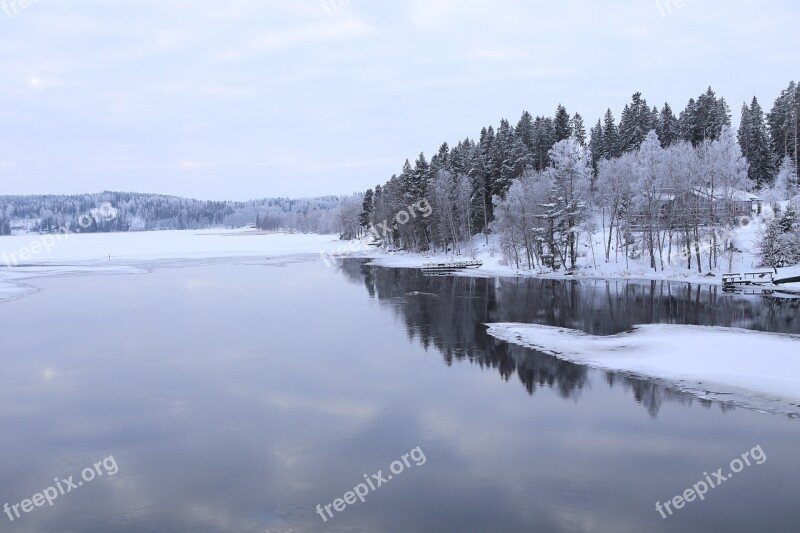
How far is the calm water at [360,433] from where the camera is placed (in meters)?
12.5

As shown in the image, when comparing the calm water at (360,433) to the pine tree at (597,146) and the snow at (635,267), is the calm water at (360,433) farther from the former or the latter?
the pine tree at (597,146)

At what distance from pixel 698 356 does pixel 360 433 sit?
15.8 metres

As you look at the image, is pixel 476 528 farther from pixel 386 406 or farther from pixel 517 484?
pixel 386 406

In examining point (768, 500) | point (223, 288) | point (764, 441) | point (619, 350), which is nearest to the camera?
point (768, 500)

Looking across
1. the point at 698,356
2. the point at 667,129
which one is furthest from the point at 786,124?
the point at 698,356

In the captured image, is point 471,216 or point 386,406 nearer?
point 386,406

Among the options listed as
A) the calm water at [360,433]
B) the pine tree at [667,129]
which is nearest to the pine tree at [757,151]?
the pine tree at [667,129]

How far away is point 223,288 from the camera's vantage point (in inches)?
2121

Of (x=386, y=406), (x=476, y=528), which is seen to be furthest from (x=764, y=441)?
(x=386, y=406)

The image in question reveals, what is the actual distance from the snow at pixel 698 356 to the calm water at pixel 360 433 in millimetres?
1520

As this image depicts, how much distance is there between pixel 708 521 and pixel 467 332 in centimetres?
2069

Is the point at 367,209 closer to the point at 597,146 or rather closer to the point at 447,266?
the point at 597,146

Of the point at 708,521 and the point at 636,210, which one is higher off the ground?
the point at 636,210

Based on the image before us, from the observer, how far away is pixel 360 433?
1716 centimetres
